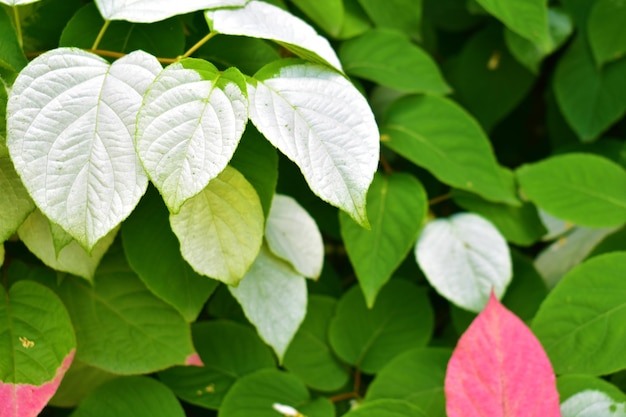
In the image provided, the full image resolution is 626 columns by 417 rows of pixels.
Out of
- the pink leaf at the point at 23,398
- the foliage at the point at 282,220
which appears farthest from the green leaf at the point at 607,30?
the pink leaf at the point at 23,398

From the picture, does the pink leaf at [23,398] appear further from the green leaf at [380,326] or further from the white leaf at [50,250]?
the green leaf at [380,326]

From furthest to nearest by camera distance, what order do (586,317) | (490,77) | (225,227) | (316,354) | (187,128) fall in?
(490,77)
(316,354)
(586,317)
(225,227)
(187,128)

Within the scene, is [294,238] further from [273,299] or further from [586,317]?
[586,317]

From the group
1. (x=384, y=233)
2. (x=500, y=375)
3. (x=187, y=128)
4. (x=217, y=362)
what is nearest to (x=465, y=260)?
(x=384, y=233)

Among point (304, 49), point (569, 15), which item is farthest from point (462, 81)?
point (304, 49)

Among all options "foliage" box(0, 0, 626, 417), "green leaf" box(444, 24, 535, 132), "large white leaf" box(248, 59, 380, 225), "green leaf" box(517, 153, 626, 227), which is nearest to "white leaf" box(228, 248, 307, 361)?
"foliage" box(0, 0, 626, 417)

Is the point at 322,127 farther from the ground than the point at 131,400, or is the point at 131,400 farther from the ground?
the point at 322,127

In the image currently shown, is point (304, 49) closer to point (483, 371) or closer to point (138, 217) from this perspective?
point (138, 217)
